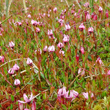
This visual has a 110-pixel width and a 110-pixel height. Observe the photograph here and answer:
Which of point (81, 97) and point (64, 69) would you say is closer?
point (81, 97)

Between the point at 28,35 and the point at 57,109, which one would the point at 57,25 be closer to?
the point at 28,35

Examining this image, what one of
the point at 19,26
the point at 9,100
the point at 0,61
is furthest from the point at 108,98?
the point at 19,26

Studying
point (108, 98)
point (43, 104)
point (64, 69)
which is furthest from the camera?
point (64, 69)

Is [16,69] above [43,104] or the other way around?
above

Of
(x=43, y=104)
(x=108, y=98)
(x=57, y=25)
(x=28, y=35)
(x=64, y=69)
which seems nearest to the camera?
(x=108, y=98)

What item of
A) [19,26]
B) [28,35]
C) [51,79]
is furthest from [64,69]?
[19,26]

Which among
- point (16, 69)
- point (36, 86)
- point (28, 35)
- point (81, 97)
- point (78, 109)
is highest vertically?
point (28, 35)

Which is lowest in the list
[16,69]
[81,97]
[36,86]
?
[81,97]

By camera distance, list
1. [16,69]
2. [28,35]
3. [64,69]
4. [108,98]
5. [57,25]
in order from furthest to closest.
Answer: [57,25]
[28,35]
[64,69]
[16,69]
[108,98]

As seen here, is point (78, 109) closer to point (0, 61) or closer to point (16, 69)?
point (16, 69)
